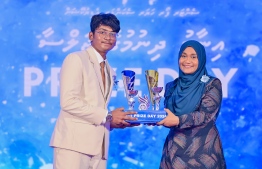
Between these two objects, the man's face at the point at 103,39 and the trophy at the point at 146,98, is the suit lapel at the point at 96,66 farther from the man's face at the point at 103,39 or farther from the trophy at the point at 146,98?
the trophy at the point at 146,98

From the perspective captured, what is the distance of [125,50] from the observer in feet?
14.1

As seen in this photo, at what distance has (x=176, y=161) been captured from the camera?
10.0ft

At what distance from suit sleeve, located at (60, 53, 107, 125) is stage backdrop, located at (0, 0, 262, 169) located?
1298 mm

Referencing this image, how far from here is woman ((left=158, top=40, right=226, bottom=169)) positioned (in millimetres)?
3010

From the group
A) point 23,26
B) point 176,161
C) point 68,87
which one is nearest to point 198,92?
point 176,161

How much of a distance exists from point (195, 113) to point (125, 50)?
141 cm

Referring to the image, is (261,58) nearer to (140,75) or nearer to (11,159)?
(140,75)

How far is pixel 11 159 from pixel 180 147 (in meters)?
1.68

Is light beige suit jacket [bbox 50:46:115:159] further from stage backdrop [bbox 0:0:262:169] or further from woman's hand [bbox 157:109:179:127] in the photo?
stage backdrop [bbox 0:0:262:169]

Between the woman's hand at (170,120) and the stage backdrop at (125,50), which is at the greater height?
the stage backdrop at (125,50)

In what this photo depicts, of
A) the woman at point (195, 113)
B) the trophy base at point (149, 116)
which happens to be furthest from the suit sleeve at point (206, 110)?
the trophy base at point (149, 116)

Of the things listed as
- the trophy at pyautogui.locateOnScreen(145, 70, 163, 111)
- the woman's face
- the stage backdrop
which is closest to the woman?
the woman's face

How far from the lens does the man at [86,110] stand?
2.96m

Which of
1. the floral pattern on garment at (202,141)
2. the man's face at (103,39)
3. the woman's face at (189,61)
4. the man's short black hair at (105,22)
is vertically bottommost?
the floral pattern on garment at (202,141)
